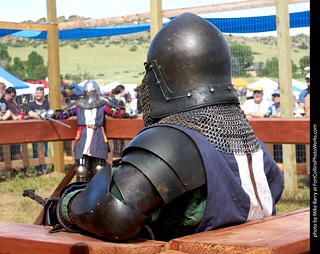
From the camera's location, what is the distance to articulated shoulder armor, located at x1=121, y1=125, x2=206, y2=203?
70.5 inches

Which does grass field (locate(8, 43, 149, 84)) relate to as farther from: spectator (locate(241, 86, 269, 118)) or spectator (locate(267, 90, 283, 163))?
spectator (locate(267, 90, 283, 163))

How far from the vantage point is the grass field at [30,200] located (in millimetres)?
6625

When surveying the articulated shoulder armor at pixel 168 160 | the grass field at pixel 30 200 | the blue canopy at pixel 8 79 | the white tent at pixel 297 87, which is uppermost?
the blue canopy at pixel 8 79

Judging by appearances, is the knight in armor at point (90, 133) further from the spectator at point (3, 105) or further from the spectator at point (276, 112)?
the spectator at point (276, 112)

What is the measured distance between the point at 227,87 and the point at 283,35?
5.23m

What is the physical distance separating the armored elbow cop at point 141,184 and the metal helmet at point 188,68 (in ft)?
0.96

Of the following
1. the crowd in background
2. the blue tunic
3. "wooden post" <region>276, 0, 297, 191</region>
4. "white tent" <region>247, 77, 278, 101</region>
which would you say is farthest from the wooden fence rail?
the blue tunic

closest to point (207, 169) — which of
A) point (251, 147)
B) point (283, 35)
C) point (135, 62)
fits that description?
point (251, 147)

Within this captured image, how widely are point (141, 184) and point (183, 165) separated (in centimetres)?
17

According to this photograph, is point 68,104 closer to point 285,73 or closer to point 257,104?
point 257,104

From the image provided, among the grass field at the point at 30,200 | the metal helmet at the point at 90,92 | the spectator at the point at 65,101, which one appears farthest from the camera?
the spectator at the point at 65,101

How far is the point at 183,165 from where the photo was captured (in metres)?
1.84

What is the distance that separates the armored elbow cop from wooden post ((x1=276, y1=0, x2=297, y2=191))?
17.8 feet

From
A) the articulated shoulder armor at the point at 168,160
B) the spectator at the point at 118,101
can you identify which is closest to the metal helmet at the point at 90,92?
the spectator at the point at 118,101
